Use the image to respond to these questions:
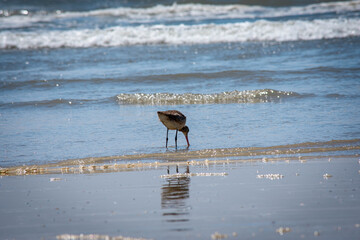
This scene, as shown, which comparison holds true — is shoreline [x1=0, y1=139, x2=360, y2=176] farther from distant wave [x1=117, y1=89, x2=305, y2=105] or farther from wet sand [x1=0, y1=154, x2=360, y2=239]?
distant wave [x1=117, y1=89, x2=305, y2=105]

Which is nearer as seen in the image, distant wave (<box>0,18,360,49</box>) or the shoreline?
the shoreline

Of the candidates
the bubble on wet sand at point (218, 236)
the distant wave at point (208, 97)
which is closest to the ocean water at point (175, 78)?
the distant wave at point (208, 97)

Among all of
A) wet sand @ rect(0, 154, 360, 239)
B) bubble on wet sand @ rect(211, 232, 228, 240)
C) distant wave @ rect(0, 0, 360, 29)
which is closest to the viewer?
bubble on wet sand @ rect(211, 232, 228, 240)

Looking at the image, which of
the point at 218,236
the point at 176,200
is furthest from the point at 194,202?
the point at 218,236

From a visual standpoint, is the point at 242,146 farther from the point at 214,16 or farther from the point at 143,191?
the point at 214,16

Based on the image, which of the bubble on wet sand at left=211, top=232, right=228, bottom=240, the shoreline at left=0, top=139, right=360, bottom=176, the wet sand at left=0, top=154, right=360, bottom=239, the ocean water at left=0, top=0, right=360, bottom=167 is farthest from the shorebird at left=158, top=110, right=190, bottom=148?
the bubble on wet sand at left=211, top=232, right=228, bottom=240

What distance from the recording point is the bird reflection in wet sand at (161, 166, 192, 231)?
3.74m

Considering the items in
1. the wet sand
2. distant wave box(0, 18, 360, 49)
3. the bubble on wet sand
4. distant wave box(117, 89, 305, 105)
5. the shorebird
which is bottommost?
the bubble on wet sand

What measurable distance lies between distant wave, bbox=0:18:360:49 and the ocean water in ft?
0.13

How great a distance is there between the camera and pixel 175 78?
1173 cm

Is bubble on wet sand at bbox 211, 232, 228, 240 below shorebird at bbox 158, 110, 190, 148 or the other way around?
below

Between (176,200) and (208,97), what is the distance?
562 centimetres

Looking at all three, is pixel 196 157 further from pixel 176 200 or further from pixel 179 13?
pixel 179 13

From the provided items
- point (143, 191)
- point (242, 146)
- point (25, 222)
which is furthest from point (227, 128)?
point (25, 222)
